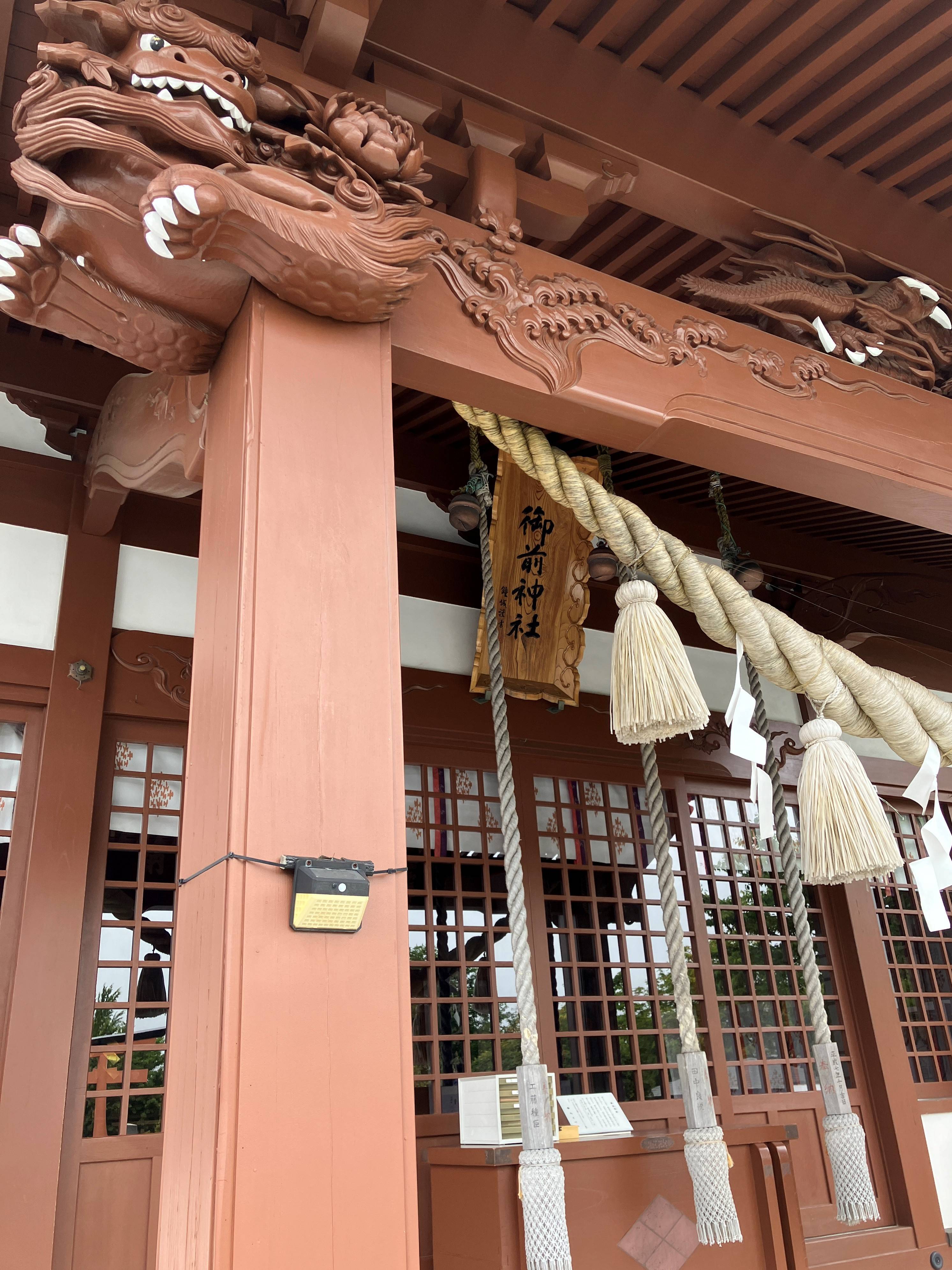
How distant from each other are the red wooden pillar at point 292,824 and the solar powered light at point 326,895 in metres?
0.02

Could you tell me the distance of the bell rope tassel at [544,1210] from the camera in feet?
6.28

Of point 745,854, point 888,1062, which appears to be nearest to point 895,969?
point 888,1062

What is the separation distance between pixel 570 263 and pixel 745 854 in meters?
2.92

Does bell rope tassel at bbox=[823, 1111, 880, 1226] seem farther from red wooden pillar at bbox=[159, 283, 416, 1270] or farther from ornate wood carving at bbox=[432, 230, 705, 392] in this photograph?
ornate wood carving at bbox=[432, 230, 705, 392]

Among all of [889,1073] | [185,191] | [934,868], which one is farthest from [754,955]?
[185,191]

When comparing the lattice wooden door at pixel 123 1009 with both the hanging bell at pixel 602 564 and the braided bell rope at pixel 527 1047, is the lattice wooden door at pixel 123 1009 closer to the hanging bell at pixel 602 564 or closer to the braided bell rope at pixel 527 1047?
the braided bell rope at pixel 527 1047

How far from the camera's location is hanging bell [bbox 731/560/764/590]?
3252 mm

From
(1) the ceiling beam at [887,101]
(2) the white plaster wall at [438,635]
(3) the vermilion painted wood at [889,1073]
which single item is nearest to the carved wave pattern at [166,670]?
(2) the white plaster wall at [438,635]

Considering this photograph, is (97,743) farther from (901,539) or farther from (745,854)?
(901,539)

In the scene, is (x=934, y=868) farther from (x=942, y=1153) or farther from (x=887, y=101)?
(x=942, y=1153)

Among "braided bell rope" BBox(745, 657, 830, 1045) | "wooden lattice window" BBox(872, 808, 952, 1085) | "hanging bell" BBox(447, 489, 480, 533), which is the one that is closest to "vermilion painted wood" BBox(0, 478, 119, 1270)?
"hanging bell" BBox(447, 489, 480, 533)

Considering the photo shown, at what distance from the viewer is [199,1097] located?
3.83ft

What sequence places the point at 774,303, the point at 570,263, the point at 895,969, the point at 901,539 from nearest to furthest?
the point at 570,263, the point at 774,303, the point at 895,969, the point at 901,539

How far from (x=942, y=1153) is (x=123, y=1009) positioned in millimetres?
3422
